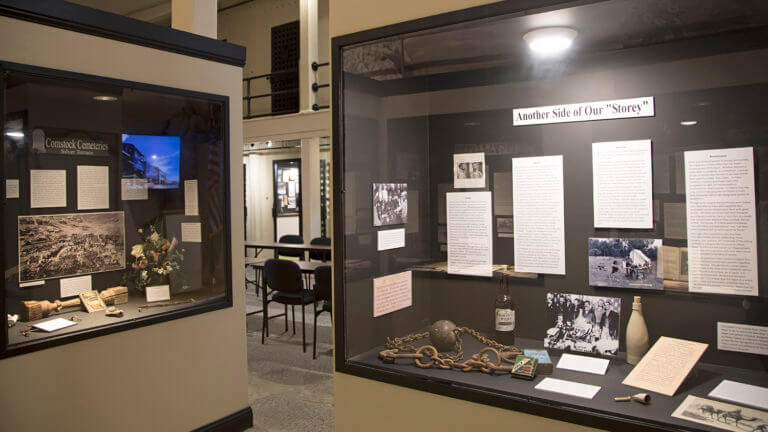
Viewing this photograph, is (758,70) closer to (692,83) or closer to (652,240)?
(692,83)

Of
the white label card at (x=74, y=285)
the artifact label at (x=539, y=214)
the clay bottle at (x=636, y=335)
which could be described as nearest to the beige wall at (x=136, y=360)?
the white label card at (x=74, y=285)

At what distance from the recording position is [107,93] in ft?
8.84

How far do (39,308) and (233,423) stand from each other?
140cm

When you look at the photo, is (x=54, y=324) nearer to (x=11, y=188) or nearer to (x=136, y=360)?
(x=136, y=360)

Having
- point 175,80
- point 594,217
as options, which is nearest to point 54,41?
point 175,80

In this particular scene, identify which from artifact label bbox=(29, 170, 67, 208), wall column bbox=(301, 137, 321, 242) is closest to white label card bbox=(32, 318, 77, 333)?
artifact label bbox=(29, 170, 67, 208)

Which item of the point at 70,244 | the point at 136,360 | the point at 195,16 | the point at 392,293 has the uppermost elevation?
the point at 195,16

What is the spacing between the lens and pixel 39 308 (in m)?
2.49

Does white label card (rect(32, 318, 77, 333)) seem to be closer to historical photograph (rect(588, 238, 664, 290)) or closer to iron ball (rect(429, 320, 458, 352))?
iron ball (rect(429, 320, 458, 352))

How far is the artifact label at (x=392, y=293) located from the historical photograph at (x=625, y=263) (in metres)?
0.81

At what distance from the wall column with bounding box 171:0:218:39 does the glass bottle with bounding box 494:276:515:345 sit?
2.85 metres

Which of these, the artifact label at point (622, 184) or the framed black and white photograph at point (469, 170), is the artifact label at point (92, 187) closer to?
the framed black and white photograph at point (469, 170)

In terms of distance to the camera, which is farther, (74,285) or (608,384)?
(74,285)

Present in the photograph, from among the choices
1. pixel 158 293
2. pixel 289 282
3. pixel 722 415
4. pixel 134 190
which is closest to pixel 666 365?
pixel 722 415
